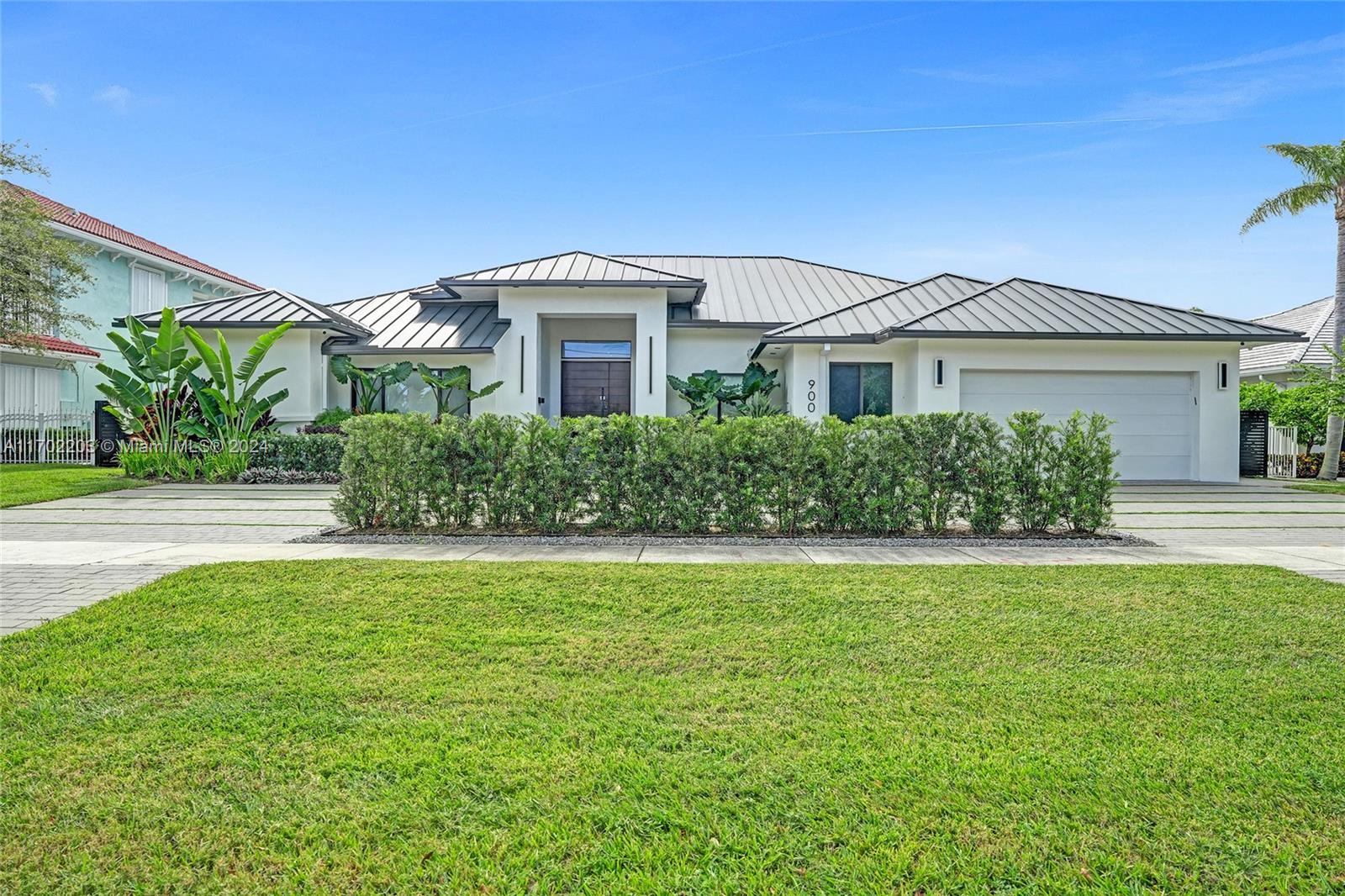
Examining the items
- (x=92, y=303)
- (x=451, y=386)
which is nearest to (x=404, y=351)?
(x=451, y=386)

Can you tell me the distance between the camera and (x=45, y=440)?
18734mm

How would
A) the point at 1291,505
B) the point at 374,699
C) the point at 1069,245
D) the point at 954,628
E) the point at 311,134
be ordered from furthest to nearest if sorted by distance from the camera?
the point at 1069,245 → the point at 311,134 → the point at 1291,505 → the point at 954,628 → the point at 374,699

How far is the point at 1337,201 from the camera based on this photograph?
18328 millimetres

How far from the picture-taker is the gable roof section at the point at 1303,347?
21.8 meters

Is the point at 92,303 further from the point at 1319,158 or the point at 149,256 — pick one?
the point at 1319,158

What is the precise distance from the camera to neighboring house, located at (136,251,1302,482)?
15.1 meters

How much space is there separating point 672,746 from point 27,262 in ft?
76.9

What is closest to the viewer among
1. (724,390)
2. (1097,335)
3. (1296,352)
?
(1097,335)

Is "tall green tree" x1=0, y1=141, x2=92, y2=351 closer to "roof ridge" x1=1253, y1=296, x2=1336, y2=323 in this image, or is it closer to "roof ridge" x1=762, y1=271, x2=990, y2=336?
"roof ridge" x1=762, y1=271, x2=990, y2=336

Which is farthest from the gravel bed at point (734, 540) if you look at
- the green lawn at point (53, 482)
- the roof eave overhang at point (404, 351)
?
the roof eave overhang at point (404, 351)

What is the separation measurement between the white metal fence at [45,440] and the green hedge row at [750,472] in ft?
52.7

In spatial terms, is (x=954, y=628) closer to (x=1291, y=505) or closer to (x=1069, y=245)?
(x=1291, y=505)

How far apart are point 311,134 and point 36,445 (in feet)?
38.9

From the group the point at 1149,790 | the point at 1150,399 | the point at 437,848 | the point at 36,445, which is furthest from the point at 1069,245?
the point at 36,445
